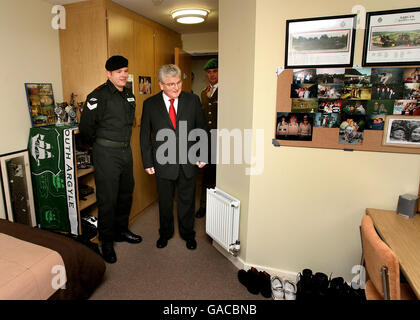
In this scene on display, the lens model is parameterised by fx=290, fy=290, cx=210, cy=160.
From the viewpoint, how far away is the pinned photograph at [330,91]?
1863 mm

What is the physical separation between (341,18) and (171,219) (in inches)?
81.3

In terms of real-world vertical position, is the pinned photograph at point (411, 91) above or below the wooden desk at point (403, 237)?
above

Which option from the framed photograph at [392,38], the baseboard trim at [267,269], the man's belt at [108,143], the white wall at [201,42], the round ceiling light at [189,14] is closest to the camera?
the framed photograph at [392,38]

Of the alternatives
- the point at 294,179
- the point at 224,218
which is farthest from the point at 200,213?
the point at 294,179

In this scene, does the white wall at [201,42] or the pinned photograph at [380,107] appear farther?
the white wall at [201,42]

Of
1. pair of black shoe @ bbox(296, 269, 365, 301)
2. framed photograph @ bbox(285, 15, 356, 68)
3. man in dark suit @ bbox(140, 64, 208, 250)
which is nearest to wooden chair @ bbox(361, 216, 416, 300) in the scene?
pair of black shoe @ bbox(296, 269, 365, 301)

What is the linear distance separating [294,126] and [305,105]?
15 centimetres

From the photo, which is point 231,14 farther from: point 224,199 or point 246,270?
point 246,270

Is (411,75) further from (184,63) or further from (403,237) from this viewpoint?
(184,63)

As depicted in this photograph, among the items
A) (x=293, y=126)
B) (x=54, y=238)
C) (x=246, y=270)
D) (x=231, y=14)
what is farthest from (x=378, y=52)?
(x=54, y=238)

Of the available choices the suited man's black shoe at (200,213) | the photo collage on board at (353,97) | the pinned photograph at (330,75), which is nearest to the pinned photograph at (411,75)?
the photo collage on board at (353,97)

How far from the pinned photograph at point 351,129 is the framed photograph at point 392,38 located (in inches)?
13.6

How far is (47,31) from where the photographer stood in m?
2.68

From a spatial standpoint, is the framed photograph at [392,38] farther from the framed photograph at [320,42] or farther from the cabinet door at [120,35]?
the cabinet door at [120,35]
